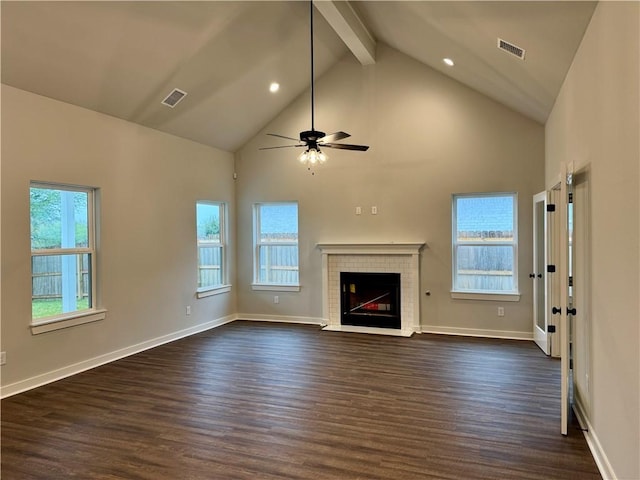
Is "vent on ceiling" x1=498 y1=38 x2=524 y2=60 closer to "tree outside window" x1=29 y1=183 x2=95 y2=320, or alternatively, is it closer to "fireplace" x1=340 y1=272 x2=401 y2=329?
"fireplace" x1=340 y1=272 x2=401 y2=329

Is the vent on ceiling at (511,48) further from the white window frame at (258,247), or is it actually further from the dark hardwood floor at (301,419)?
the white window frame at (258,247)

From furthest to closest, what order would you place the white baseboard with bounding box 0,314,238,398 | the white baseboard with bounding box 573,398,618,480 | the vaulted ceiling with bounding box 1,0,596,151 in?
the white baseboard with bounding box 0,314,238,398 → the vaulted ceiling with bounding box 1,0,596,151 → the white baseboard with bounding box 573,398,618,480

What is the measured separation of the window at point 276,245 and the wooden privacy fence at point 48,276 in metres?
3.04

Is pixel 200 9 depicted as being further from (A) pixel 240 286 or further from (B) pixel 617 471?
(B) pixel 617 471

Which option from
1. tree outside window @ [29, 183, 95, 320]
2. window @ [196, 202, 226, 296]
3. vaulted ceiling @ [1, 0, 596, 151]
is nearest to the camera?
vaulted ceiling @ [1, 0, 596, 151]

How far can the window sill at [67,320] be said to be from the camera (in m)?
4.21

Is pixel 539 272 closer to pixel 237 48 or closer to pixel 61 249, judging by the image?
pixel 237 48

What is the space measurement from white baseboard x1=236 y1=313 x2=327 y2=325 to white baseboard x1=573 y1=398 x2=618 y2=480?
13.0 feet

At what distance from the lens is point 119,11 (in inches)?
152

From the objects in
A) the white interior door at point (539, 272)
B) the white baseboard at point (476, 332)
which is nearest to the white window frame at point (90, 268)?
the white baseboard at point (476, 332)

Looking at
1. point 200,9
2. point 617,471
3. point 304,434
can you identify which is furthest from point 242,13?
point 617,471

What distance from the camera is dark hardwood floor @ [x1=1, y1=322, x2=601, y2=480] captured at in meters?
2.69

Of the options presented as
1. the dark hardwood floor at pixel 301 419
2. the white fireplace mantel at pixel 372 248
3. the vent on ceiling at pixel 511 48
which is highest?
the vent on ceiling at pixel 511 48

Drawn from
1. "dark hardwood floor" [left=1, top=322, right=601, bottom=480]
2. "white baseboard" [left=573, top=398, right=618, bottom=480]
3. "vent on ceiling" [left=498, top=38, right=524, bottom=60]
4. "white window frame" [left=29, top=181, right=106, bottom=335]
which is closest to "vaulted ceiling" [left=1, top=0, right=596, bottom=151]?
"vent on ceiling" [left=498, top=38, right=524, bottom=60]
